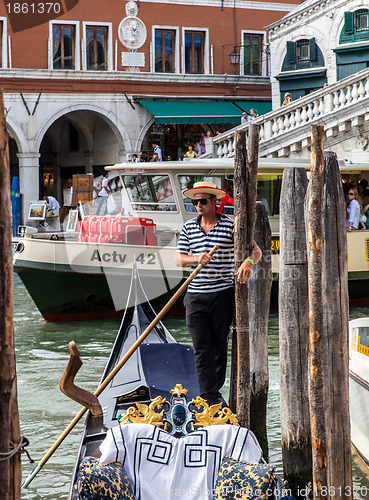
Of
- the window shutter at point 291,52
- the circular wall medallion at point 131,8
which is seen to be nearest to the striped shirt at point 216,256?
the window shutter at point 291,52

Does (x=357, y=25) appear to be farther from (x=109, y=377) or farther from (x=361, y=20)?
(x=109, y=377)

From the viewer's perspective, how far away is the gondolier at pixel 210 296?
4.36 metres

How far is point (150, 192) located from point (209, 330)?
5.56m

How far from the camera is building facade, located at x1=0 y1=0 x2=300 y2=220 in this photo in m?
18.2

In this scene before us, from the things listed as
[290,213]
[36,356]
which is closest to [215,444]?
[290,213]

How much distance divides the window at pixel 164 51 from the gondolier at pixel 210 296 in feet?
51.3

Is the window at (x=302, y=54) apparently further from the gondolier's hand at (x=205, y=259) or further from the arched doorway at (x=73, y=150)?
the gondolier's hand at (x=205, y=259)

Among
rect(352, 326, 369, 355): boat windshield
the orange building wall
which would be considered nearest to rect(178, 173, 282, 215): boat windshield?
rect(352, 326, 369, 355): boat windshield

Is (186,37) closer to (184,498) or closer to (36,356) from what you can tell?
(36,356)

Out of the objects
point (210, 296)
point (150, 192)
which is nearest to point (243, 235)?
point (210, 296)

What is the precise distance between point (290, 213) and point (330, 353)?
31.6 inches

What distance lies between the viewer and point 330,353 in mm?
3510

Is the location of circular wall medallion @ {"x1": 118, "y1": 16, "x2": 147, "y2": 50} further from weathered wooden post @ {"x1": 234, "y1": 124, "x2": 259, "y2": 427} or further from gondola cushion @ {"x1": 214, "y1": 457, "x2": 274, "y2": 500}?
gondola cushion @ {"x1": 214, "y1": 457, "x2": 274, "y2": 500}

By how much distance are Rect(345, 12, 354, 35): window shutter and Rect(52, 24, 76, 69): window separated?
6.35 m
